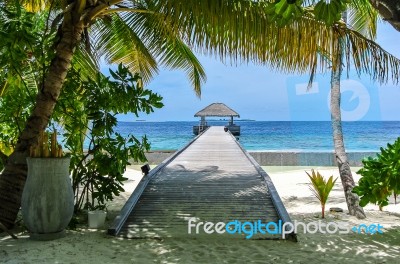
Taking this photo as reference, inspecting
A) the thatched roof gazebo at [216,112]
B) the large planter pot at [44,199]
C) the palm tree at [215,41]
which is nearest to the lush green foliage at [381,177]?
the palm tree at [215,41]

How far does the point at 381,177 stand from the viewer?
3775 mm

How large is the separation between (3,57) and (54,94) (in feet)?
2.15

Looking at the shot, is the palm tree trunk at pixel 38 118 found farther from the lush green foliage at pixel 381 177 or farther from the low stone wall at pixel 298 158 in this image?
the low stone wall at pixel 298 158

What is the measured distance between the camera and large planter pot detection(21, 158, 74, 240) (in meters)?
3.87

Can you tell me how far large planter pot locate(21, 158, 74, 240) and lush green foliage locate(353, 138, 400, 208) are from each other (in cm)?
310

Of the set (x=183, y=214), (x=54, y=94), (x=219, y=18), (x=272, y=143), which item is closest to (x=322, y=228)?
(x=183, y=214)

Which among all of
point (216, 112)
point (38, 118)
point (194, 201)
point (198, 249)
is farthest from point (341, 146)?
point (216, 112)

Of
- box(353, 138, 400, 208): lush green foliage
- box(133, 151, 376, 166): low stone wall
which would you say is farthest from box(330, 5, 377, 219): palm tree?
box(133, 151, 376, 166): low stone wall

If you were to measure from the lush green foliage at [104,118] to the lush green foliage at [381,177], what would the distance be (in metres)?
2.46

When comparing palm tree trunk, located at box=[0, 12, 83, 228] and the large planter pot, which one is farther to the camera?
palm tree trunk, located at box=[0, 12, 83, 228]

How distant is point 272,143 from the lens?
166 ft

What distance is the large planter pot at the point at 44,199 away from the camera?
387 cm

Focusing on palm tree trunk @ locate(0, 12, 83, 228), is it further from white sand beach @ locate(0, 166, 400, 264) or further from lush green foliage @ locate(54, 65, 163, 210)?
lush green foliage @ locate(54, 65, 163, 210)

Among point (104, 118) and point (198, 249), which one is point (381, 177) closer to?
point (198, 249)
